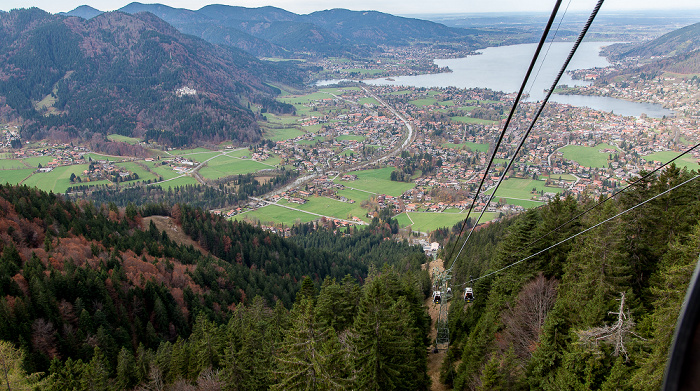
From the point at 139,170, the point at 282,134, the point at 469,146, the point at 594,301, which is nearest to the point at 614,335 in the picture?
the point at 594,301

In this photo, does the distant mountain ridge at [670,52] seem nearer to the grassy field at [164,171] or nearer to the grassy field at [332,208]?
the grassy field at [332,208]

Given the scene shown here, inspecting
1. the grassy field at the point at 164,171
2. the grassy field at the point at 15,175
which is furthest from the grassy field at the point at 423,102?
the grassy field at the point at 15,175

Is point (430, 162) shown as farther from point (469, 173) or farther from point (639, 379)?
point (639, 379)

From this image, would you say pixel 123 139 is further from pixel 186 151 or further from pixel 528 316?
pixel 528 316

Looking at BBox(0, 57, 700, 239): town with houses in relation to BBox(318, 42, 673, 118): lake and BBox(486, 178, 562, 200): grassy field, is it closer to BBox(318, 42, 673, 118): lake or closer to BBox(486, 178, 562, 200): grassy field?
BBox(486, 178, 562, 200): grassy field

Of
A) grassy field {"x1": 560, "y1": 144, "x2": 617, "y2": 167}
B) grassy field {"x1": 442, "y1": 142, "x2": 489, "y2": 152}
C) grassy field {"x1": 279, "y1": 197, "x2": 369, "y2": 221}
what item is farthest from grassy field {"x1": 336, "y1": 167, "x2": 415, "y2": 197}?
grassy field {"x1": 560, "y1": 144, "x2": 617, "y2": 167}
